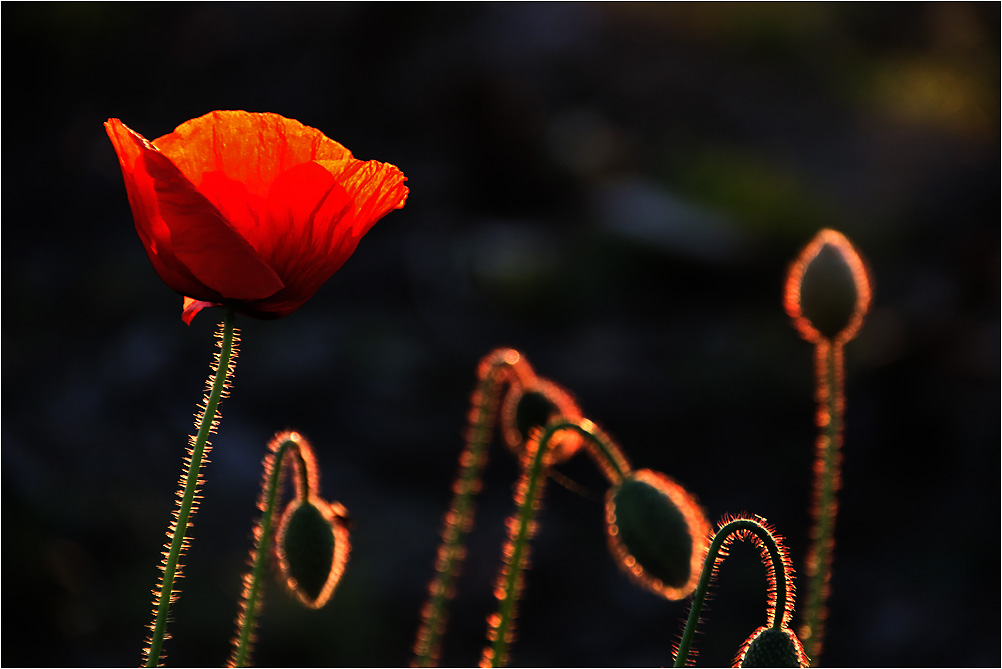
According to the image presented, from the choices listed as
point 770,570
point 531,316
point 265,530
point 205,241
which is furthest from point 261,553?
point 531,316

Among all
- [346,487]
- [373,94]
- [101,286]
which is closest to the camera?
[346,487]

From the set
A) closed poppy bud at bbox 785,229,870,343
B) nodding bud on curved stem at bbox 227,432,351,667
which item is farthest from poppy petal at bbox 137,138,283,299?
closed poppy bud at bbox 785,229,870,343

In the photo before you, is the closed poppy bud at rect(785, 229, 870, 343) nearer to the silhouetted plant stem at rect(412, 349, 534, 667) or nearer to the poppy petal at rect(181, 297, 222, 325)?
the silhouetted plant stem at rect(412, 349, 534, 667)

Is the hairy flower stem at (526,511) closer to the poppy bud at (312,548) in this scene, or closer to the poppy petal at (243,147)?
the poppy bud at (312,548)

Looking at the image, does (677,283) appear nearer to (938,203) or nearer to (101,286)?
(938,203)

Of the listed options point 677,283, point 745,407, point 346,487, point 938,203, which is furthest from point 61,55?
point 938,203

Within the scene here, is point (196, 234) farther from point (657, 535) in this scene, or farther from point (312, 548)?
point (657, 535)
